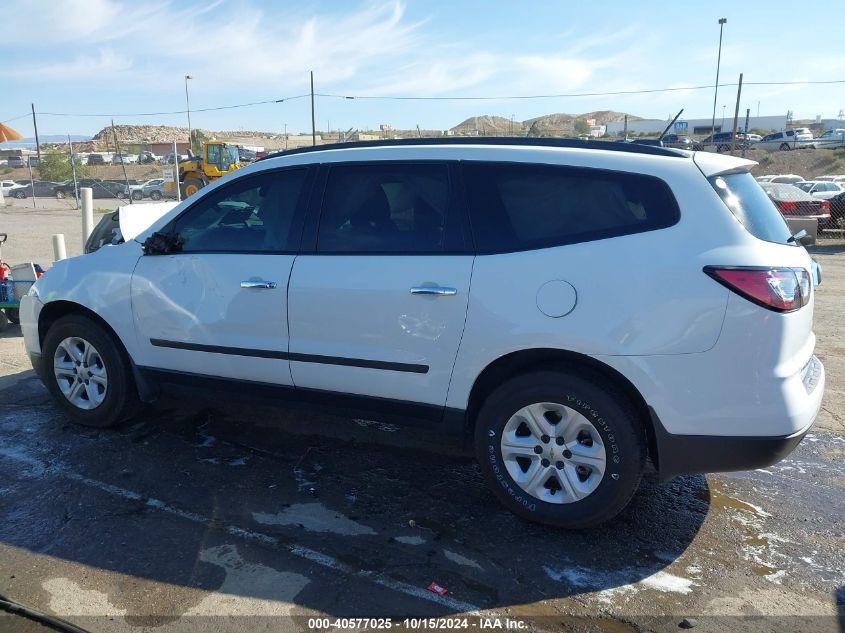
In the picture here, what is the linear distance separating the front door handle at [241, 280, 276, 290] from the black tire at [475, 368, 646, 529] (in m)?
1.42

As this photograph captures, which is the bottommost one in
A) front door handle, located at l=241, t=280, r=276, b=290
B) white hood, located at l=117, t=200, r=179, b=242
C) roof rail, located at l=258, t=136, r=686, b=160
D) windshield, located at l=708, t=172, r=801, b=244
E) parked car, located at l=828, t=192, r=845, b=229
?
parked car, located at l=828, t=192, r=845, b=229

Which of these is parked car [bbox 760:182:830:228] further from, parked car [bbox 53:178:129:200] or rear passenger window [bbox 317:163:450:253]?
parked car [bbox 53:178:129:200]

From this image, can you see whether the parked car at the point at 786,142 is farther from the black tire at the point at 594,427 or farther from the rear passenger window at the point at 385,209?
the black tire at the point at 594,427

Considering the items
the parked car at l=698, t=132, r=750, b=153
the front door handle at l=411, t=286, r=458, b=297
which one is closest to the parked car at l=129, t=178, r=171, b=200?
the parked car at l=698, t=132, r=750, b=153

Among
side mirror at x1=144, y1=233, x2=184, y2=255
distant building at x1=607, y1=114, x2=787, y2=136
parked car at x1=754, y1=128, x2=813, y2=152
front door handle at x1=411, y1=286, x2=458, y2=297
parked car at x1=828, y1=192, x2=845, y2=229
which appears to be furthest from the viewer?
distant building at x1=607, y1=114, x2=787, y2=136

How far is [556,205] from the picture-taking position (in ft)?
11.1

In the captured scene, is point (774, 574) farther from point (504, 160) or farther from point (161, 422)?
point (161, 422)

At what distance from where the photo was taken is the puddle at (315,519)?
349 cm

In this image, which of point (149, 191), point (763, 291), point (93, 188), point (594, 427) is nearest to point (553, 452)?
point (594, 427)

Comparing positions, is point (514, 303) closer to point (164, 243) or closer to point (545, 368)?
point (545, 368)

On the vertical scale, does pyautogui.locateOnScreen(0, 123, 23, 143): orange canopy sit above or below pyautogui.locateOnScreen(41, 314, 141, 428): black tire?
above

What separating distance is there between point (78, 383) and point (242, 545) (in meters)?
2.16

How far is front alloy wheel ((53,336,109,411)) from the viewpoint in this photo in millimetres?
4684

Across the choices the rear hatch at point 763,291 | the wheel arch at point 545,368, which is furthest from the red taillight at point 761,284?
the wheel arch at point 545,368
